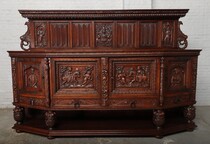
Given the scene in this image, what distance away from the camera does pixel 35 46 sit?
10.1 ft

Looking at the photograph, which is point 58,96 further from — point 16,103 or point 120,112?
point 120,112

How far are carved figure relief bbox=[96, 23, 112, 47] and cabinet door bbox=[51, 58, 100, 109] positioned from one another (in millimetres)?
526

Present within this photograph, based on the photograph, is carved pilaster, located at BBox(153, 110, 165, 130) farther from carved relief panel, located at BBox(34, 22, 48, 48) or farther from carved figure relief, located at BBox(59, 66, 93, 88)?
carved relief panel, located at BBox(34, 22, 48, 48)

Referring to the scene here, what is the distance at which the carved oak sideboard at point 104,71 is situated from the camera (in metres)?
2.65

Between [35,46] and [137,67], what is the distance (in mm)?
1497

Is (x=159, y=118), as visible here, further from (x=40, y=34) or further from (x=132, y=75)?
(x=40, y=34)

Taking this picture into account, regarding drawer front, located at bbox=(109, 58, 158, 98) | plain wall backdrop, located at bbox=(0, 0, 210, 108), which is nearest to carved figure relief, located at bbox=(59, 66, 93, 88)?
drawer front, located at bbox=(109, 58, 158, 98)

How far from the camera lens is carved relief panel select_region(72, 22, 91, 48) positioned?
3063mm

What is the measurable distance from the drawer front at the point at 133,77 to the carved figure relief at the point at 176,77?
0.77ft

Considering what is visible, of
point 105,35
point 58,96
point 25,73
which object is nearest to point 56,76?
point 58,96

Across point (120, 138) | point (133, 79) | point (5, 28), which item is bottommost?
point (120, 138)

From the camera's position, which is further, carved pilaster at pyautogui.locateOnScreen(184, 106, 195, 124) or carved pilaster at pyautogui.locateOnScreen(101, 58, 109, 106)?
carved pilaster at pyautogui.locateOnScreen(184, 106, 195, 124)

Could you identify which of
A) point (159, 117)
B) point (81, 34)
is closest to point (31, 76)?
point (81, 34)

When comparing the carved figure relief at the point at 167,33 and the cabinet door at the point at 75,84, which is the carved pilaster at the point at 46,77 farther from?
the carved figure relief at the point at 167,33
